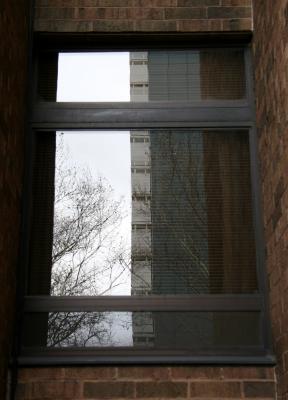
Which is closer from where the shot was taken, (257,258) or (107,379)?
(107,379)

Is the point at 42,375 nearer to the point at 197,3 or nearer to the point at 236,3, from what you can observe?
the point at 197,3

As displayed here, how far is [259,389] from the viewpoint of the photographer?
4.32 metres

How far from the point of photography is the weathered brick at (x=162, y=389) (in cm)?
432

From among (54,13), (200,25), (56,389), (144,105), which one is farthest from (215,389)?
(54,13)

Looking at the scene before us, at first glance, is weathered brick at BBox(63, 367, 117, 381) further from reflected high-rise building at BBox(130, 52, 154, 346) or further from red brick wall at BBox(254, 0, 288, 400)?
red brick wall at BBox(254, 0, 288, 400)

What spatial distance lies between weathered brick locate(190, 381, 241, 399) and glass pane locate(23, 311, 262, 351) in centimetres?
26

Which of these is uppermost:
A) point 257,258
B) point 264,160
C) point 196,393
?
point 264,160

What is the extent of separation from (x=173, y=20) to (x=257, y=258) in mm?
1832

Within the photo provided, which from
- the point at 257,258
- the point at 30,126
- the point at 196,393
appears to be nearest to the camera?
the point at 196,393

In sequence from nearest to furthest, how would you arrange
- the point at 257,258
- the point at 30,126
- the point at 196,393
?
the point at 196,393 < the point at 257,258 < the point at 30,126

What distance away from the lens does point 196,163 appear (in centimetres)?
493

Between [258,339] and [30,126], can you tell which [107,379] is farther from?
[30,126]

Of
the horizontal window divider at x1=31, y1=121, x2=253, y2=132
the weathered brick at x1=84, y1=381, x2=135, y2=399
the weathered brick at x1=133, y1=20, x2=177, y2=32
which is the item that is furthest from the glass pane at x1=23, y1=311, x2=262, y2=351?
the weathered brick at x1=133, y1=20, x2=177, y2=32

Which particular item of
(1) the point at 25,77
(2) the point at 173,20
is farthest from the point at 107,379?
(2) the point at 173,20
